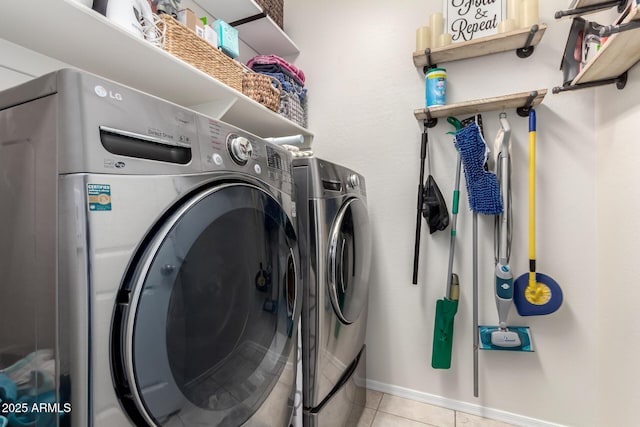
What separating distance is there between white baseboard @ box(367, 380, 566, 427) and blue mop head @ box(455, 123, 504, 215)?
104 cm

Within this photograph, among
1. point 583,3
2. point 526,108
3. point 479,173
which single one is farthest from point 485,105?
point 583,3

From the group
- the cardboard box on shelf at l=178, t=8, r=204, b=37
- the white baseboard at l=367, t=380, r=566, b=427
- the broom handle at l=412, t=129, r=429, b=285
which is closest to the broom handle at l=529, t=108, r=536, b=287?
the broom handle at l=412, t=129, r=429, b=285

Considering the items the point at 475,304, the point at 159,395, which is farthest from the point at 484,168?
the point at 159,395

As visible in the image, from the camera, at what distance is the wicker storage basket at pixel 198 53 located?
1.02 metres

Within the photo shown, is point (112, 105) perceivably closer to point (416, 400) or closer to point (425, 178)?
point (425, 178)

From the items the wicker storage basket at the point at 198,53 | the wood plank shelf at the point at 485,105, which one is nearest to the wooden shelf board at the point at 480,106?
the wood plank shelf at the point at 485,105

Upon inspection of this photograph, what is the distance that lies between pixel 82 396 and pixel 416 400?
1.71 metres

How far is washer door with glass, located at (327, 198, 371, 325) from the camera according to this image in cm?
111

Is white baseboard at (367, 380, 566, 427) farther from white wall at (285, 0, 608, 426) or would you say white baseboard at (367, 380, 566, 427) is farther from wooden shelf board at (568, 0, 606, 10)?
wooden shelf board at (568, 0, 606, 10)

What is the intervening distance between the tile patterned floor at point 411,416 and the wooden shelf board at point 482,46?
1890 millimetres

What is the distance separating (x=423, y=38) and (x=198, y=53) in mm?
1156

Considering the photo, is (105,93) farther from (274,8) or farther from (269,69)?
(274,8)

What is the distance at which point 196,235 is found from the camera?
0.58m

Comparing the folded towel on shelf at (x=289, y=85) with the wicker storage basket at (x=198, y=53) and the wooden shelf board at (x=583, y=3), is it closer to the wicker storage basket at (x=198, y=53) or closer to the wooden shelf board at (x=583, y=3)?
the wicker storage basket at (x=198, y=53)
